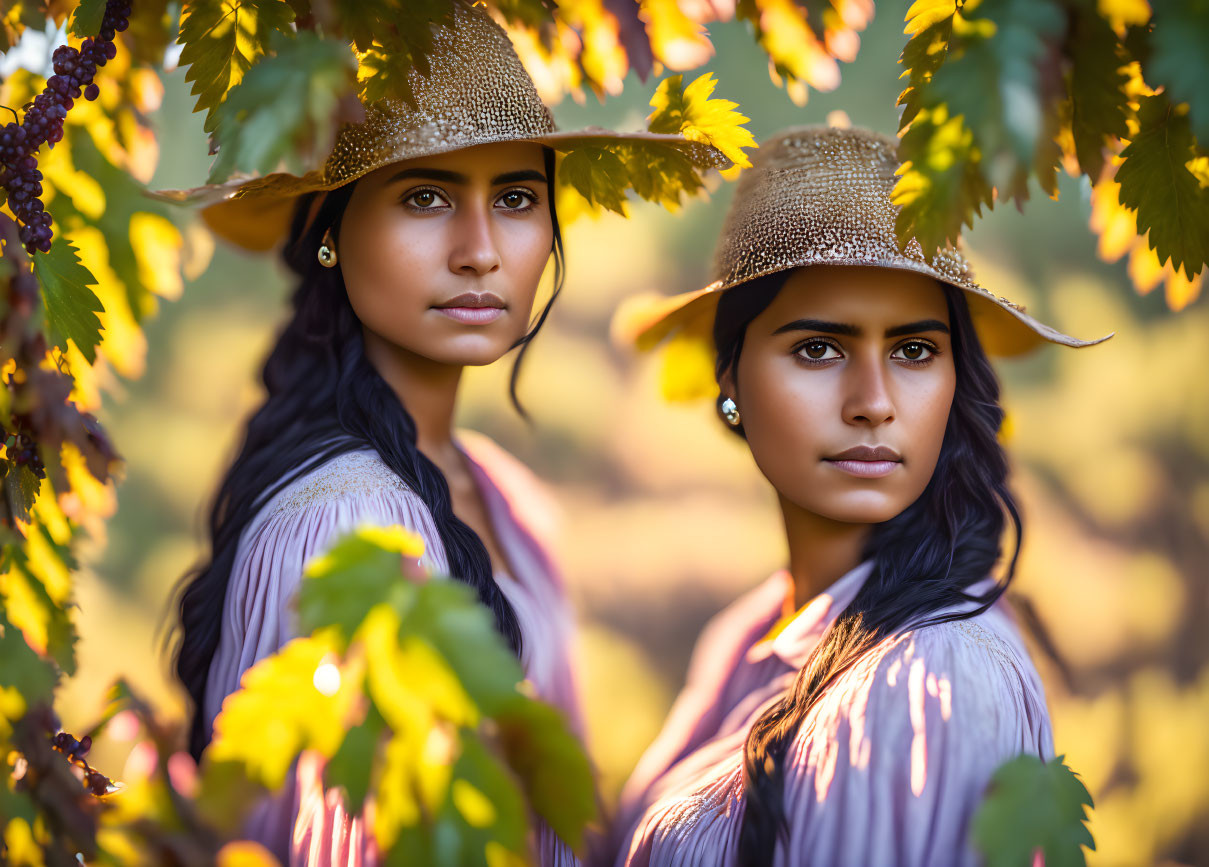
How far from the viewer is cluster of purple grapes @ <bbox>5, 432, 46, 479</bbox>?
3.37 ft

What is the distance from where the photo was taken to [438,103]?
4.47ft

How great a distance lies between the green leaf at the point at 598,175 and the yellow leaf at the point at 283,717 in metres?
0.93

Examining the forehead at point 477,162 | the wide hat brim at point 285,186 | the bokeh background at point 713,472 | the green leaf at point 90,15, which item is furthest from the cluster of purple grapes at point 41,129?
the bokeh background at point 713,472

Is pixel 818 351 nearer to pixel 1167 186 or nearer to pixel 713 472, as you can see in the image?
pixel 1167 186

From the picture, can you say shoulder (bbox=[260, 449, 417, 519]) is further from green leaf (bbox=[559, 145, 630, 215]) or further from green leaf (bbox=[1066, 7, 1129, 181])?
green leaf (bbox=[1066, 7, 1129, 181])

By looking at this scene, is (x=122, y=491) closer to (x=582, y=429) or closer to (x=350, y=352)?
(x=582, y=429)

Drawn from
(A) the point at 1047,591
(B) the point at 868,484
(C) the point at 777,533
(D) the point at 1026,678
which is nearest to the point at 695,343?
(B) the point at 868,484

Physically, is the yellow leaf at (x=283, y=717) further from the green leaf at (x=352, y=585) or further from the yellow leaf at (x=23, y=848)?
the yellow leaf at (x=23, y=848)

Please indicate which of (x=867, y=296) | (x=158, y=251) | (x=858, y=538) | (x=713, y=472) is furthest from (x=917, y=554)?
(x=713, y=472)

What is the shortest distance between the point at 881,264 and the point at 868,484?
0.33 meters

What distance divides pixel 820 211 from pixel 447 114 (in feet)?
1.91

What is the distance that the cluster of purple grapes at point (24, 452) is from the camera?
3.37 ft

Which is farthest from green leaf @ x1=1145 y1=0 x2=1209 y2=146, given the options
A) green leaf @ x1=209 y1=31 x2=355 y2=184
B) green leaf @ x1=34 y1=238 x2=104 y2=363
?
green leaf @ x1=34 y1=238 x2=104 y2=363

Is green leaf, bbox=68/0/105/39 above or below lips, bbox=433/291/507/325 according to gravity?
above
